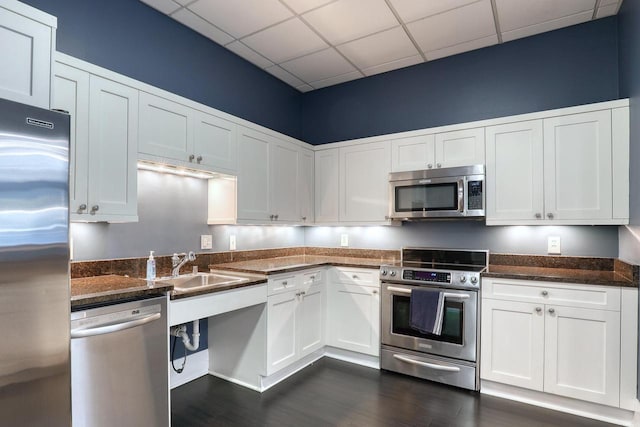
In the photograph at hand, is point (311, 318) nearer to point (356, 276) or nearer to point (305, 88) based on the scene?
point (356, 276)

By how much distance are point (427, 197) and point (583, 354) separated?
165 centimetres

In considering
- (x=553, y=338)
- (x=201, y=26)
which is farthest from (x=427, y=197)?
(x=201, y=26)

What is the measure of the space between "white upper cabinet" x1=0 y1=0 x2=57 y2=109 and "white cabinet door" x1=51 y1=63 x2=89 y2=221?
11.5 inches

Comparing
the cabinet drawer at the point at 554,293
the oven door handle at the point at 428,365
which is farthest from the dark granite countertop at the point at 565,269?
the oven door handle at the point at 428,365

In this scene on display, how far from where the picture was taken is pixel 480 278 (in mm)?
2795

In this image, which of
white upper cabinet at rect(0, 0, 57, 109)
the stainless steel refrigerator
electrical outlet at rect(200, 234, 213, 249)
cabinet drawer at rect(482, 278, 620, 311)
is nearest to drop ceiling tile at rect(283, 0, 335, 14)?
white upper cabinet at rect(0, 0, 57, 109)

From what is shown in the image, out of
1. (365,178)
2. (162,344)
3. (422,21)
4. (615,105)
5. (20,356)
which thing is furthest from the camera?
(365,178)

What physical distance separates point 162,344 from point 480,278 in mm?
2341

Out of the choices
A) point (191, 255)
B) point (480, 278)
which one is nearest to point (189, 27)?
point (191, 255)

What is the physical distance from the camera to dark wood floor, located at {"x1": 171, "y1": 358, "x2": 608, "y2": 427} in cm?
237

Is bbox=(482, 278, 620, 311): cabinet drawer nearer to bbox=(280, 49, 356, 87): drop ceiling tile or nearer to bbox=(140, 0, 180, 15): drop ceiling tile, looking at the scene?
bbox=(280, 49, 356, 87): drop ceiling tile

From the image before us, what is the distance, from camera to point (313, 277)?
333cm

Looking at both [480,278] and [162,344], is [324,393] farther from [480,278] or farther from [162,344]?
[480,278]

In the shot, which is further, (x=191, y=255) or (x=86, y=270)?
(x=191, y=255)
